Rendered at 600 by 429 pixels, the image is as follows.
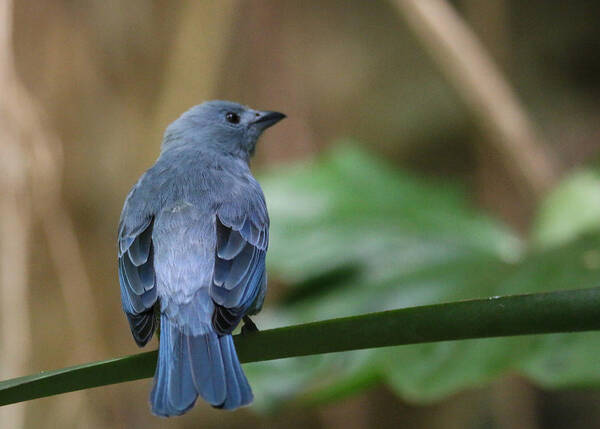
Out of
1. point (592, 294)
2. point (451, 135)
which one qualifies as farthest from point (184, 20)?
point (592, 294)

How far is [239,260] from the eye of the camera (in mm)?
2479

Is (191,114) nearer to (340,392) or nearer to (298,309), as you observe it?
(298,309)

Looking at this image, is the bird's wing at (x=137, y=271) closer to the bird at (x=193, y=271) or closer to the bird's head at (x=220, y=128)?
the bird at (x=193, y=271)

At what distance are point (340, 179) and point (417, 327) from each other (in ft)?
10.6

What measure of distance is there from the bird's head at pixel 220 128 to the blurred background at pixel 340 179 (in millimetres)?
739

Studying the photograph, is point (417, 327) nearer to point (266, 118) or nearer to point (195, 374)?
Answer: point (195, 374)

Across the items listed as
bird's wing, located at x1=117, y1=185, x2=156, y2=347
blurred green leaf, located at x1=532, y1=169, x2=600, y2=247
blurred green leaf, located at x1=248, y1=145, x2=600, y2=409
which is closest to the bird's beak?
blurred green leaf, located at x1=248, y1=145, x2=600, y2=409

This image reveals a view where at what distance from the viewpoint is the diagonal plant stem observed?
1280 millimetres

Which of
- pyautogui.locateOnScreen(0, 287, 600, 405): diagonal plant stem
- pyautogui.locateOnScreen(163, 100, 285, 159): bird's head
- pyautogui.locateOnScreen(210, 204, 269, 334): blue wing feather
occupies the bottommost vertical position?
pyautogui.locateOnScreen(210, 204, 269, 334): blue wing feather

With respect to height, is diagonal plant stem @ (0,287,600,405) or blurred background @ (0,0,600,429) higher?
diagonal plant stem @ (0,287,600,405)

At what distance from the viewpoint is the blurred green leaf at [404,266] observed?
2.94m

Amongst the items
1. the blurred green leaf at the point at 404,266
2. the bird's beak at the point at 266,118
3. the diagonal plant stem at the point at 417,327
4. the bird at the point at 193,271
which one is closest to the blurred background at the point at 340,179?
the blurred green leaf at the point at 404,266

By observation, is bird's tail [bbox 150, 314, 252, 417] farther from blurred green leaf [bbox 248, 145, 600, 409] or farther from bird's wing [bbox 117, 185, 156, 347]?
blurred green leaf [bbox 248, 145, 600, 409]

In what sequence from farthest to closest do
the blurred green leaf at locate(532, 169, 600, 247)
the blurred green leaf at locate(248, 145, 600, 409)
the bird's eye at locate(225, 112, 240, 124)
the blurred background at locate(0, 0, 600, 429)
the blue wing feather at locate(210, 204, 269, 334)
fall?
the blurred green leaf at locate(532, 169, 600, 247), the bird's eye at locate(225, 112, 240, 124), the blurred background at locate(0, 0, 600, 429), the blurred green leaf at locate(248, 145, 600, 409), the blue wing feather at locate(210, 204, 269, 334)
